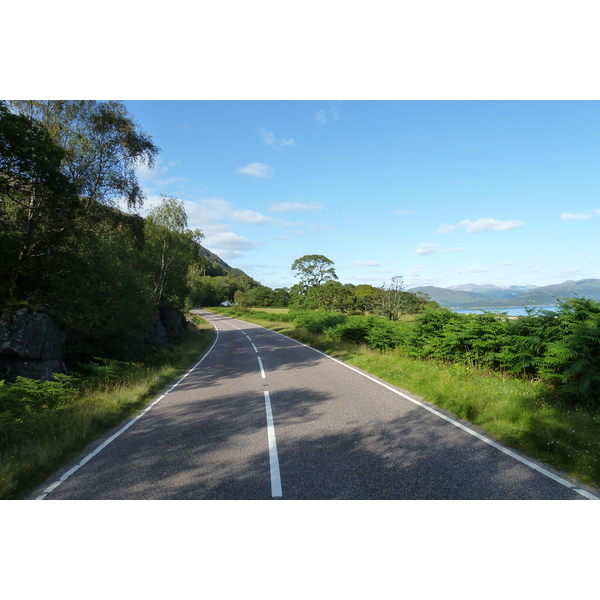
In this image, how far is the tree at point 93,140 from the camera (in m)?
12.9

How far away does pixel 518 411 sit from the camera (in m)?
5.99

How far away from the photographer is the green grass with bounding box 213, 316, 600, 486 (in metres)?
4.49

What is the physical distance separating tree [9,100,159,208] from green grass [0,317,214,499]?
8.54m

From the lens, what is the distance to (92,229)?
13492 millimetres

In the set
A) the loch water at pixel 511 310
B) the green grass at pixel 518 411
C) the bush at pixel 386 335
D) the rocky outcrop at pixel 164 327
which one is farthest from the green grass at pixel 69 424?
the loch water at pixel 511 310

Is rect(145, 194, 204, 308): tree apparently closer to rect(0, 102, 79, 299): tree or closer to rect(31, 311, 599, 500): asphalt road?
rect(0, 102, 79, 299): tree

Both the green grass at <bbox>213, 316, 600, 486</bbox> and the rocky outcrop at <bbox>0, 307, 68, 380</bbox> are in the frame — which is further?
the rocky outcrop at <bbox>0, 307, 68, 380</bbox>

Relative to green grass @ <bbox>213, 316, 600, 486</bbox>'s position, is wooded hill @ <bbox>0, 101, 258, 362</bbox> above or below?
above

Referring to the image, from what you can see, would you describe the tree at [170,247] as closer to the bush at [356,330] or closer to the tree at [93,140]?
the tree at [93,140]

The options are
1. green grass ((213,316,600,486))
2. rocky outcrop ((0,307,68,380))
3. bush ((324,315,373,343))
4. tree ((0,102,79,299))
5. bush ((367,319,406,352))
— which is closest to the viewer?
green grass ((213,316,600,486))

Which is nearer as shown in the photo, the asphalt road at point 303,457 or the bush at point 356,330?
the asphalt road at point 303,457

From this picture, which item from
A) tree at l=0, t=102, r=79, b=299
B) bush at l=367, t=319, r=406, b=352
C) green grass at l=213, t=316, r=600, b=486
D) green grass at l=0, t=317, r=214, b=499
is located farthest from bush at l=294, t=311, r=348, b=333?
tree at l=0, t=102, r=79, b=299

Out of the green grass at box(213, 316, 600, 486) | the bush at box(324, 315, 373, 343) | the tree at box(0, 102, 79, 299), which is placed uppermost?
the tree at box(0, 102, 79, 299)

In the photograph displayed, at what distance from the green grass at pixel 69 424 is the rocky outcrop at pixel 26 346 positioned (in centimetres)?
122
